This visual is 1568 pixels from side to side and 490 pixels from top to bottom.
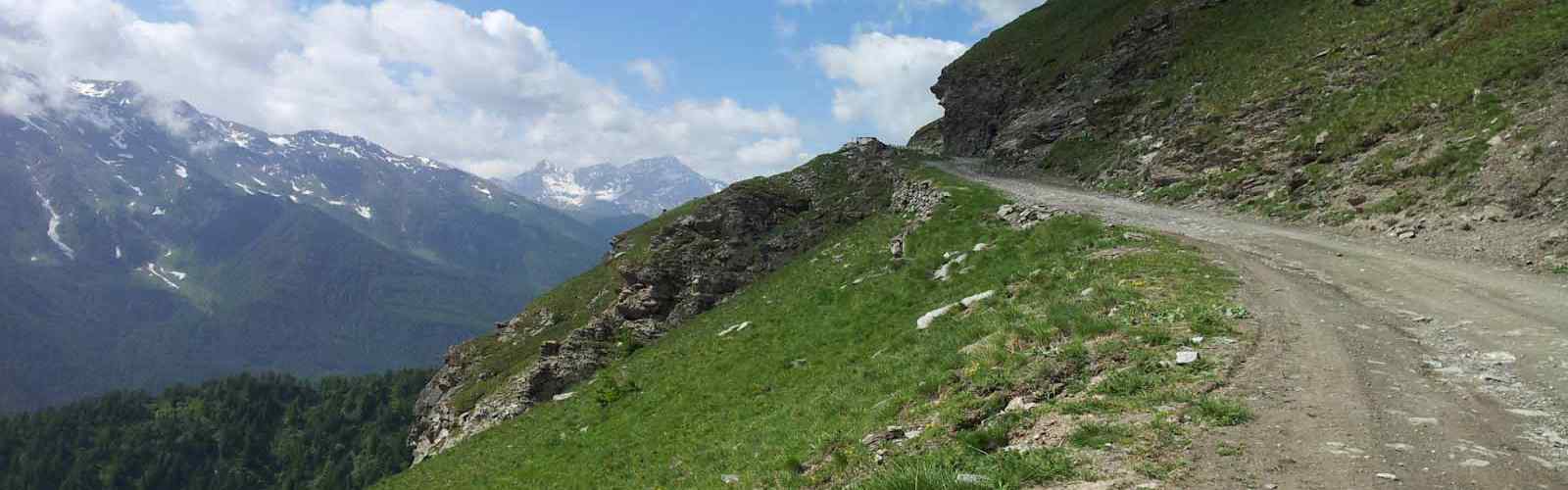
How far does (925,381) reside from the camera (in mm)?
14156

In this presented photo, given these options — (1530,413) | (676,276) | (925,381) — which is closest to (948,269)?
(925,381)

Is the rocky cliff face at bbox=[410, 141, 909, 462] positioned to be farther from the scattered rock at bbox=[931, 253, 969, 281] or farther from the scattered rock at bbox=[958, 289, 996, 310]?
the scattered rock at bbox=[958, 289, 996, 310]

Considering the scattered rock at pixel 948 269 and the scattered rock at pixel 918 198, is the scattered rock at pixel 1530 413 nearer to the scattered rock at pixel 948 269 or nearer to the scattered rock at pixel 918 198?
the scattered rock at pixel 948 269

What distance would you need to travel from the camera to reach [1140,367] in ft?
36.6

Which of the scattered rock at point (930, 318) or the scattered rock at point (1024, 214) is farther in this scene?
the scattered rock at point (1024, 214)

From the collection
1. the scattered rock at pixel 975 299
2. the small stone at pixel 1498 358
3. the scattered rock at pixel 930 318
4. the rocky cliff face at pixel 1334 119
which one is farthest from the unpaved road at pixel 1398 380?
the scattered rock at pixel 930 318

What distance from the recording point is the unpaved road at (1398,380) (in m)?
7.55

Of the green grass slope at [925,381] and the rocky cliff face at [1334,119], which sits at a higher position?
the rocky cliff face at [1334,119]

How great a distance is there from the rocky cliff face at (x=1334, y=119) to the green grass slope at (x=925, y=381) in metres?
9.55

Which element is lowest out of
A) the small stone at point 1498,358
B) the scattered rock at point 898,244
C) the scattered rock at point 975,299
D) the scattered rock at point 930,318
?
the small stone at point 1498,358

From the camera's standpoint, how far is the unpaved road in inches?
297

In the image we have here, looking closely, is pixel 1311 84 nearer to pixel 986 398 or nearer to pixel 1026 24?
pixel 986 398

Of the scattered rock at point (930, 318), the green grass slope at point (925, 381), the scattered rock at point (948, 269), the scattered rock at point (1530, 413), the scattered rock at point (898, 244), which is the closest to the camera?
the scattered rock at point (1530, 413)

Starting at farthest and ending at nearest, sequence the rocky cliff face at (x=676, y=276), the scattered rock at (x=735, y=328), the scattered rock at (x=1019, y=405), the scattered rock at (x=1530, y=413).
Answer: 1. the rocky cliff face at (x=676, y=276)
2. the scattered rock at (x=735, y=328)
3. the scattered rock at (x=1019, y=405)
4. the scattered rock at (x=1530, y=413)
